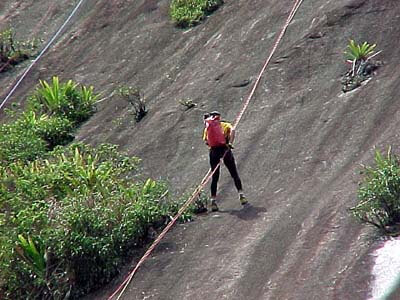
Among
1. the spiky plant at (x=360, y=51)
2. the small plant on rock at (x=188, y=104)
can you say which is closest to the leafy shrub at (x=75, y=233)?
the small plant on rock at (x=188, y=104)

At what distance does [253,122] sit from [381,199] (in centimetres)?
509

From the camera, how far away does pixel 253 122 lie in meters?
14.7

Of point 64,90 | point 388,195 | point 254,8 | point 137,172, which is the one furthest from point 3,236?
point 254,8

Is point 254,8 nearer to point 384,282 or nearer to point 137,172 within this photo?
point 137,172

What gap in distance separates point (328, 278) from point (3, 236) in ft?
16.8

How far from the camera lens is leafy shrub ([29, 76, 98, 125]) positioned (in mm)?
18484

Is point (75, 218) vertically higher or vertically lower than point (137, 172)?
higher

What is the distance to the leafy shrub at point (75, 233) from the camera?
38.5 ft

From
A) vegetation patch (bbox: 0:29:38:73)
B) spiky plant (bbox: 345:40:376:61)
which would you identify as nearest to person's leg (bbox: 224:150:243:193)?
spiky plant (bbox: 345:40:376:61)

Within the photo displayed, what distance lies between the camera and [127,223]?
1200 cm

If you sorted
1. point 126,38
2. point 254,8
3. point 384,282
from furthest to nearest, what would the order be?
point 126,38 < point 254,8 < point 384,282

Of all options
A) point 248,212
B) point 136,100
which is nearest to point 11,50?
point 136,100

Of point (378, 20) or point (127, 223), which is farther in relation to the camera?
point (378, 20)

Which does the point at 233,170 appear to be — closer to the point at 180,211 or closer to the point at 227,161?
the point at 227,161
